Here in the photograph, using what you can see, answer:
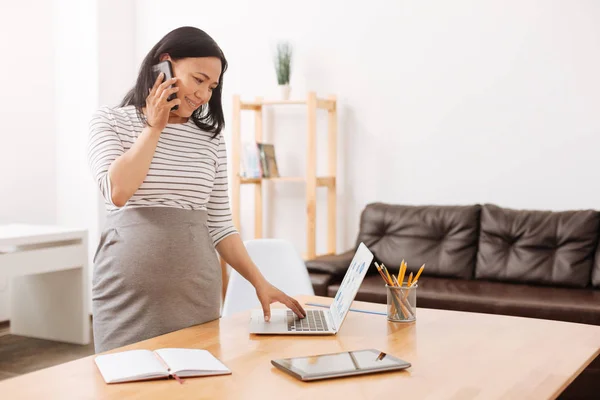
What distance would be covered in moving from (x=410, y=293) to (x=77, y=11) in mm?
4023

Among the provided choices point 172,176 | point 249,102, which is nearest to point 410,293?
point 172,176

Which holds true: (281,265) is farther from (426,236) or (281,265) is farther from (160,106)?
(426,236)

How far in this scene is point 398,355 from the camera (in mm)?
1555

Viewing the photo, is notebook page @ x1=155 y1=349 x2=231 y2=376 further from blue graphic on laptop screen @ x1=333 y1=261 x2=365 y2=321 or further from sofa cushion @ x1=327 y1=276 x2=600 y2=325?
sofa cushion @ x1=327 y1=276 x2=600 y2=325

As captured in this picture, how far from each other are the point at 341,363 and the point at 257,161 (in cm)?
324

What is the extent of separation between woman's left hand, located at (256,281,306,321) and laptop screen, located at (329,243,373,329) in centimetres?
9

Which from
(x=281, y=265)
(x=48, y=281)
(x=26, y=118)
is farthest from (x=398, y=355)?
(x=26, y=118)

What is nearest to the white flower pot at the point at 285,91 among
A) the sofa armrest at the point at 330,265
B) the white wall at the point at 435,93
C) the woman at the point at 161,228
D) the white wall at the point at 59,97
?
the white wall at the point at 435,93

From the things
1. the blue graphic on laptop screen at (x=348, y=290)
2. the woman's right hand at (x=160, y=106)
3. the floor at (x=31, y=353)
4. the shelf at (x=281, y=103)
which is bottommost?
the floor at (x=31, y=353)

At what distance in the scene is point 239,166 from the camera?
4.68 metres

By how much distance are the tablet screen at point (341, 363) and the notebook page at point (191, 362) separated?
0.42ft

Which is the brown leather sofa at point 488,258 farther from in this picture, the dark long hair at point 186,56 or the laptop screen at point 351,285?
the dark long hair at point 186,56

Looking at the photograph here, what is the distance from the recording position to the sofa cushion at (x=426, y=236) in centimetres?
402

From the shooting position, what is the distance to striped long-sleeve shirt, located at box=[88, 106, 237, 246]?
177cm
